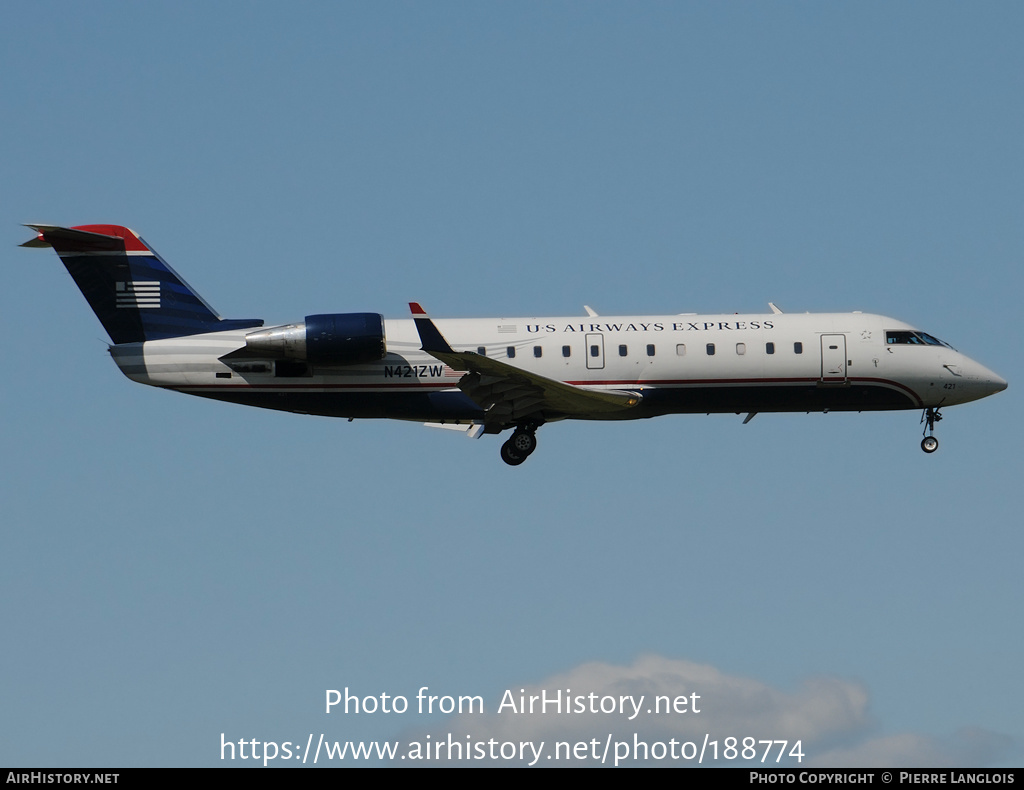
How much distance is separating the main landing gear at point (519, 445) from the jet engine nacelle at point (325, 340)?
12.3 ft

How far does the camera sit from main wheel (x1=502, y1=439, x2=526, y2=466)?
3384 cm

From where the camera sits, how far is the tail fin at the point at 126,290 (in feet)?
110

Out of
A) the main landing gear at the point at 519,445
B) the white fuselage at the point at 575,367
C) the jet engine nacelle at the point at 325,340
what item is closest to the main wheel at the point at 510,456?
the main landing gear at the point at 519,445

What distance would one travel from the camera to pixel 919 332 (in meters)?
34.9

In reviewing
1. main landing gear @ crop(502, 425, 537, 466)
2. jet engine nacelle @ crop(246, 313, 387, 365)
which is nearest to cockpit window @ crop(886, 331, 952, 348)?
main landing gear @ crop(502, 425, 537, 466)

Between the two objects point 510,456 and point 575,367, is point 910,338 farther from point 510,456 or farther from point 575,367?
point 510,456

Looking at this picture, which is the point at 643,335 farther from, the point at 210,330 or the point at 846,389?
the point at 210,330

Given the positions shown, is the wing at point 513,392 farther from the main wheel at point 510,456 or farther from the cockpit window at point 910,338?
the cockpit window at point 910,338

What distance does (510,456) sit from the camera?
33.8 m

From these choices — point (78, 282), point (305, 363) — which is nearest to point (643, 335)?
point (305, 363)

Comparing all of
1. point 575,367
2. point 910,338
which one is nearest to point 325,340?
point 575,367

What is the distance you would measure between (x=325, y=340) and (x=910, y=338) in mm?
13697
